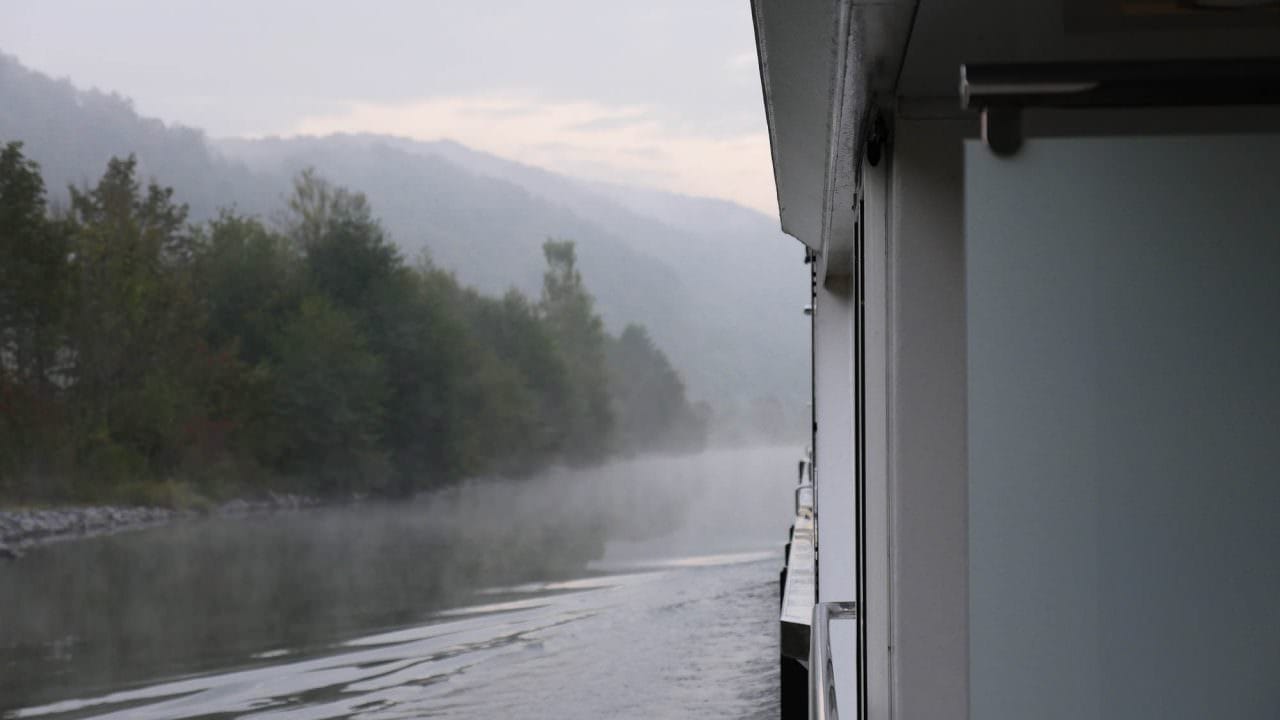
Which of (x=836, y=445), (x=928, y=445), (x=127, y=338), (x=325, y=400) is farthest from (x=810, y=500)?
(x=325, y=400)

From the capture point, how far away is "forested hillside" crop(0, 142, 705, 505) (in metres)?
42.2

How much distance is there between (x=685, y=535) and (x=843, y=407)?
94.1 feet

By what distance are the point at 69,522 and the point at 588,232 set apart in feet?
350

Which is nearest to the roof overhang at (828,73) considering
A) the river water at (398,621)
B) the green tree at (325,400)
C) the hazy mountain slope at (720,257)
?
the river water at (398,621)

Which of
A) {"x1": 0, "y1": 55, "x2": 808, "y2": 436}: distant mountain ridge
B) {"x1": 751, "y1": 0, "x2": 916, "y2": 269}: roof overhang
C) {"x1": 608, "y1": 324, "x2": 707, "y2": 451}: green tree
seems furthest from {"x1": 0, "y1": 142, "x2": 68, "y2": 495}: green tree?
{"x1": 0, "y1": 55, "x2": 808, "y2": 436}: distant mountain ridge

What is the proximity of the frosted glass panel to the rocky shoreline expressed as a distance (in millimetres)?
32920

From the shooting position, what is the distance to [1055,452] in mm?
1490

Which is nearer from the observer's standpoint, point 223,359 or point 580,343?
point 223,359

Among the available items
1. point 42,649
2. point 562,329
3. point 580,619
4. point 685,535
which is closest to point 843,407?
point 580,619

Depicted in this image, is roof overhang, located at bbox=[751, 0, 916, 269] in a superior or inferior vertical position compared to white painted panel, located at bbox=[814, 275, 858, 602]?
superior

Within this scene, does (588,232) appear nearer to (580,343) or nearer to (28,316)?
(580,343)

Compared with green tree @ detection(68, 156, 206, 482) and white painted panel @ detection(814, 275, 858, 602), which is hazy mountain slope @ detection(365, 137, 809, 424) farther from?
white painted panel @ detection(814, 275, 858, 602)

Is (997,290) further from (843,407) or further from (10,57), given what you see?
(10,57)

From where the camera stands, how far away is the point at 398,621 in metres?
19.5
